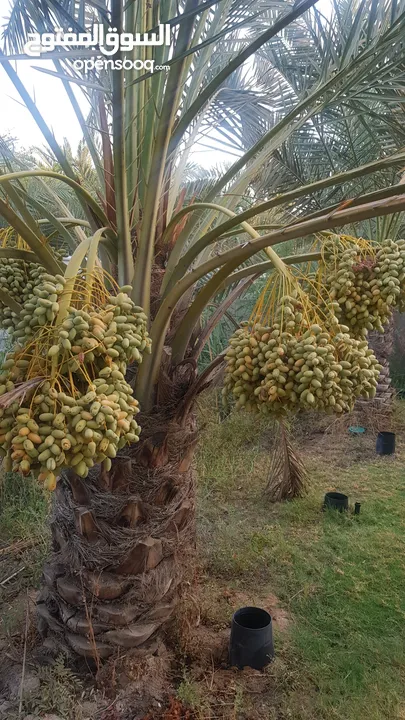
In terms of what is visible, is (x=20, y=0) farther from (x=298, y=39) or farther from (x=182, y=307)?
(x=298, y=39)

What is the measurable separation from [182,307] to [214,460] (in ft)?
11.1

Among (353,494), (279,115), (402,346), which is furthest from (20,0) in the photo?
(402,346)

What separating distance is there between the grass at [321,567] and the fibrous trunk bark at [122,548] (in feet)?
2.16

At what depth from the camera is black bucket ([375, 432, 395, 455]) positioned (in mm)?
5672

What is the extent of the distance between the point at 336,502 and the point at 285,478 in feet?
1.41

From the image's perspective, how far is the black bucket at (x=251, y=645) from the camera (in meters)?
2.39

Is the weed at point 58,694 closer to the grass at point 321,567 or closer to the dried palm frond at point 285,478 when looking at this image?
the grass at point 321,567

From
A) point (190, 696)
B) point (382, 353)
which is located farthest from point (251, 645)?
point (382, 353)

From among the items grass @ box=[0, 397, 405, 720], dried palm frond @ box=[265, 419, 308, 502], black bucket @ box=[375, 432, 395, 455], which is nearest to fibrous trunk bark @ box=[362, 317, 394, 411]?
black bucket @ box=[375, 432, 395, 455]

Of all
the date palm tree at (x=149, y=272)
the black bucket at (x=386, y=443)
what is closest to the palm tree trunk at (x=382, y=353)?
the black bucket at (x=386, y=443)

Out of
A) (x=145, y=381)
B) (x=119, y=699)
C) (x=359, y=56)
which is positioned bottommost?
(x=119, y=699)

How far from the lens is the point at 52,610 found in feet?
7.50

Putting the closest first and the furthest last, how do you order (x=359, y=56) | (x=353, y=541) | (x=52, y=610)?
(x=359, y=56), (x=52, y=610), (x=353, y=541)

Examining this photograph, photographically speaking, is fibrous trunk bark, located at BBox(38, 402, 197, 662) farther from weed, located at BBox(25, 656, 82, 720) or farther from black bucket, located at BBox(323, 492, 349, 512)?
black bucket, located at BBox(323, 492, 349, 512)
